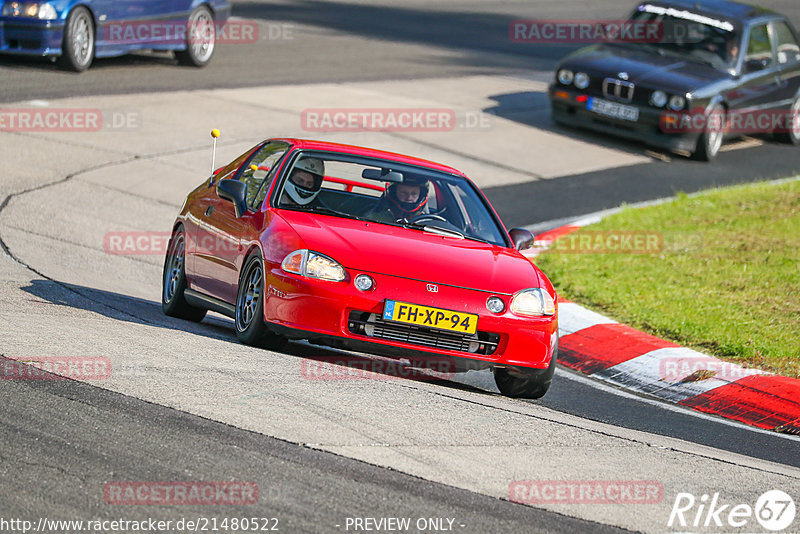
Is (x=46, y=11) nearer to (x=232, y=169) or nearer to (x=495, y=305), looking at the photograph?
(x=232, y=169)

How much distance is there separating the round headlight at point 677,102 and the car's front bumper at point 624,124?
19 centimetres

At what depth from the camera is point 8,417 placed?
5227mm

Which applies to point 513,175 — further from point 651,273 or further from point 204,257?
point 204,257

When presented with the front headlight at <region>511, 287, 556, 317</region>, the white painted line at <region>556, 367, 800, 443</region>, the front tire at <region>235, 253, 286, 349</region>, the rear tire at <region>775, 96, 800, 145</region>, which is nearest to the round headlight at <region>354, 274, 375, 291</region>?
the front tire at <region>235, 253, 286, 349</region>

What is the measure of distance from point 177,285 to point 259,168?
104cm

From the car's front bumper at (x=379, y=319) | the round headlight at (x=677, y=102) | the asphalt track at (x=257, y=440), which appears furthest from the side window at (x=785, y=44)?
the car's front bumper at (x=379, y=319)

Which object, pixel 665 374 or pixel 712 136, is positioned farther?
pixel 712 136

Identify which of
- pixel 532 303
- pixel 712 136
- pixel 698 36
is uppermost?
pixel 698 36

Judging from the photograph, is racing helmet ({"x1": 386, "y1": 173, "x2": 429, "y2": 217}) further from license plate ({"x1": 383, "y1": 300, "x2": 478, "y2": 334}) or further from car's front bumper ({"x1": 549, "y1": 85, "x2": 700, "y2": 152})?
car's front bumper ({"x1": 549, "y1": 85, "x2": 700, "y2": 152})

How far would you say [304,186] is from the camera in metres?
8.11

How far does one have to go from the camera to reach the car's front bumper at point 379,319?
6.93 m

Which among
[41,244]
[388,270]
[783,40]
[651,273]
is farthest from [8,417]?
[783,40]

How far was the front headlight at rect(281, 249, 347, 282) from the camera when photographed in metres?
7.02

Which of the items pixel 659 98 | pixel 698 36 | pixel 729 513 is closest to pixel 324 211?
pixel 729 513
